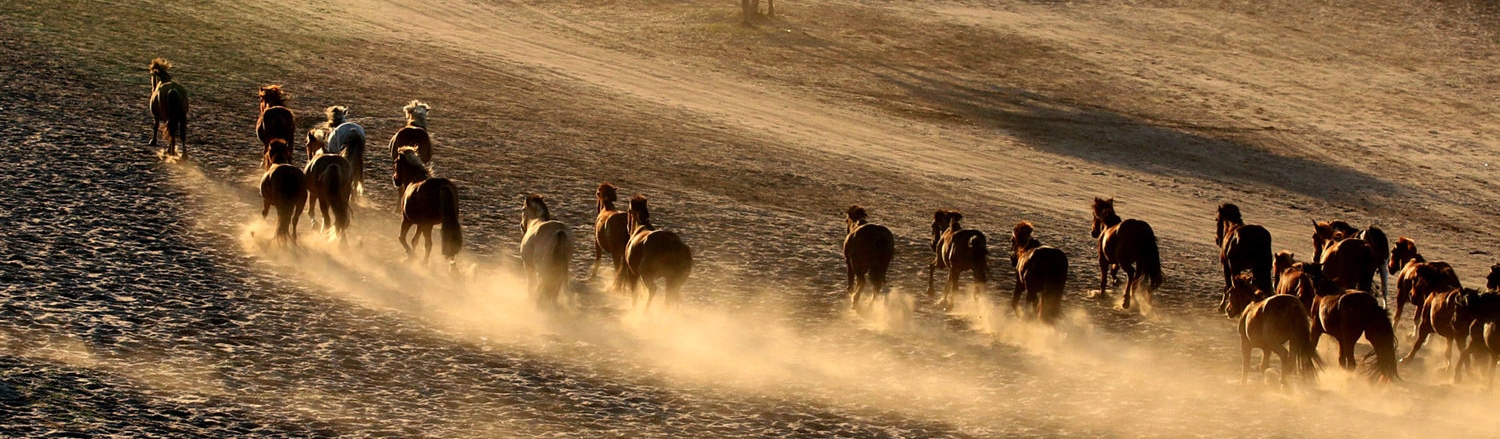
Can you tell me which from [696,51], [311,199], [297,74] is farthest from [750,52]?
[311,199]

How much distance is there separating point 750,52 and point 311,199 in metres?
23.8

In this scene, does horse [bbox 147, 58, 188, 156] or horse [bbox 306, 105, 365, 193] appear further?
horse [bbox 147, 58, 188, 156]

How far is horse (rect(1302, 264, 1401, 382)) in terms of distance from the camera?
607 inches

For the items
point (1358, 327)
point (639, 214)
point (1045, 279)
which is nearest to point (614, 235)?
point (639, 214)

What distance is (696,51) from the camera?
138 ft

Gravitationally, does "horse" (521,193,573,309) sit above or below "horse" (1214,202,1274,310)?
below

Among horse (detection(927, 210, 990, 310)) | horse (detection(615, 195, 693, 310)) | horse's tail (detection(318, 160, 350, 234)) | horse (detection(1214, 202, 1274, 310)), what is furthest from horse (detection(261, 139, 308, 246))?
horse (detection(1214, 202, 1274, 310))

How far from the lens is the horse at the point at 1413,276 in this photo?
17.3 meters

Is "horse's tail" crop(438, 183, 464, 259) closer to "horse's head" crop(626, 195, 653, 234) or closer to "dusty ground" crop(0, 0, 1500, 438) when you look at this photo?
"dusty ground" crop(0, 0, 1500, 438)

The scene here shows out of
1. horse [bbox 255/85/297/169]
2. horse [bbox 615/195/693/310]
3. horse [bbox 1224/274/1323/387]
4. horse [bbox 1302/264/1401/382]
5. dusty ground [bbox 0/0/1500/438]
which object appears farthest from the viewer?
horse [bbox 255/85/297/169]

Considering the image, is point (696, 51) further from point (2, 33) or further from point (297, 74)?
point (2, 33)

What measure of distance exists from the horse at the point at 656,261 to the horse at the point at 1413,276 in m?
7.76

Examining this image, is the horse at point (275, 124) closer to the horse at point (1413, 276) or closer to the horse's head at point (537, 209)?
the horse's head at point (537, 209)

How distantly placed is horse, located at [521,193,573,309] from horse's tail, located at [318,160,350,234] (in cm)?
272
